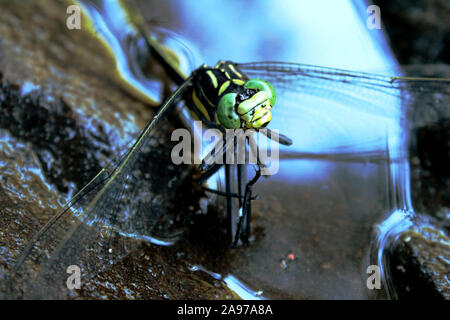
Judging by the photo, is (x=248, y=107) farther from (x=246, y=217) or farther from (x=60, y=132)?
(x=60, y=132)

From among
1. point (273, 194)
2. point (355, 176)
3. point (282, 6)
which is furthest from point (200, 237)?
point (282, 6)

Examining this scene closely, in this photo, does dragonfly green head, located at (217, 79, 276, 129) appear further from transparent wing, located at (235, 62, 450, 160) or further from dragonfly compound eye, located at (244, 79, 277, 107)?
transparent wing, located at (235, 62, 450, 160)

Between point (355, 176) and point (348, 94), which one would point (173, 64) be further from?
point (355, 176)

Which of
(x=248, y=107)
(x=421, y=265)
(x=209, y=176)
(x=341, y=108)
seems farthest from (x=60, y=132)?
(x=421, y=265)

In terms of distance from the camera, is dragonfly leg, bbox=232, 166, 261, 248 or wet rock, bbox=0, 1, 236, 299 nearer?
wet rock, bbox=0, 1, 236, 299

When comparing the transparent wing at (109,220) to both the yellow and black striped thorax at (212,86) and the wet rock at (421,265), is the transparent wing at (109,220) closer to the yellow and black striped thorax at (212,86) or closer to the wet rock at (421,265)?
the yellow and black striped thorax at (212,86)

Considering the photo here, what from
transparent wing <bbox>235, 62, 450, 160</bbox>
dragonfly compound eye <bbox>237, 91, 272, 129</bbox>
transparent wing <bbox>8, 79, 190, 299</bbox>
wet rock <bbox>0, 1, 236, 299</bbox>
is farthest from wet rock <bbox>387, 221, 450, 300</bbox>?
transparent wing <bbox>8, 79, 190, 299</bbox>

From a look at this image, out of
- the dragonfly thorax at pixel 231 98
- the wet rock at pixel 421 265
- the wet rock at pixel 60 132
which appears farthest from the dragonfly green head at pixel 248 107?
the wet rock at pixel 421 265
